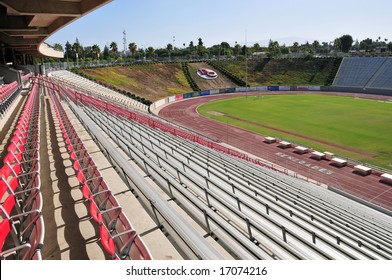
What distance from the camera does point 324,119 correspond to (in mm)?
41750

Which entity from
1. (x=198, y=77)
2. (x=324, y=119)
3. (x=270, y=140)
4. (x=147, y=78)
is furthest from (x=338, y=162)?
(x=198, y=77)

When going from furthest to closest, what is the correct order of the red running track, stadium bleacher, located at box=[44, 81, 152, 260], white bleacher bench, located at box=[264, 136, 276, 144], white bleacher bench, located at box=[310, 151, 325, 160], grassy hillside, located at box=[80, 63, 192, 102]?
1. grassy hillside, located at box=[80, 63, 192, 102]
2. white bleacher bench, located at box=[264, 136, 276, 144]
3. white bleacher bench, located at box=[310, 151, 325, 160]
4. the red running track
5. stadium bleacher, located at box=[44, 81, 152, 260]

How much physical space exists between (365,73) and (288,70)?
2073cm

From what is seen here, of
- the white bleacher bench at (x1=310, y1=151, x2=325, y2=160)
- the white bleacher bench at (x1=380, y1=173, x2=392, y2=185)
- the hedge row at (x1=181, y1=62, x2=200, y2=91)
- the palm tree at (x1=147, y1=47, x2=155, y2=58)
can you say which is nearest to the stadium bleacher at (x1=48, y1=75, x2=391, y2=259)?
the white bleacher bench at (x1=380, y1=173, x2=392, y2=185)

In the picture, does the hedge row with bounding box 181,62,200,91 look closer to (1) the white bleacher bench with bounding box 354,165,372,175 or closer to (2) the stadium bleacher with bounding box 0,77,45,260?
(1) the white bleacher bench with bounding box 354,165,372,175

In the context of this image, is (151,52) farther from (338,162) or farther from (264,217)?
(264,217)

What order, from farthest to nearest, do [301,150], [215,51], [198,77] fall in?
[215,51] < [198,77] < [301,150]

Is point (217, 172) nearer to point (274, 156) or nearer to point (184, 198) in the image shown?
point (184, 198)

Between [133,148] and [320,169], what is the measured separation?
18808mm

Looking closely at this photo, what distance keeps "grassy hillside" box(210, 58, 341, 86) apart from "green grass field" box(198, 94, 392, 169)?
16.7 meters

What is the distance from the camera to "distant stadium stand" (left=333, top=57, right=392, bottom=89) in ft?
226

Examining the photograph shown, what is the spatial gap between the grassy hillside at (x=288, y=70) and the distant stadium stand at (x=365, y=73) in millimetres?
2512

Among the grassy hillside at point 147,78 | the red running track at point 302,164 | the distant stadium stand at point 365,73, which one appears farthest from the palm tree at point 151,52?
the red running track at point 302,164
